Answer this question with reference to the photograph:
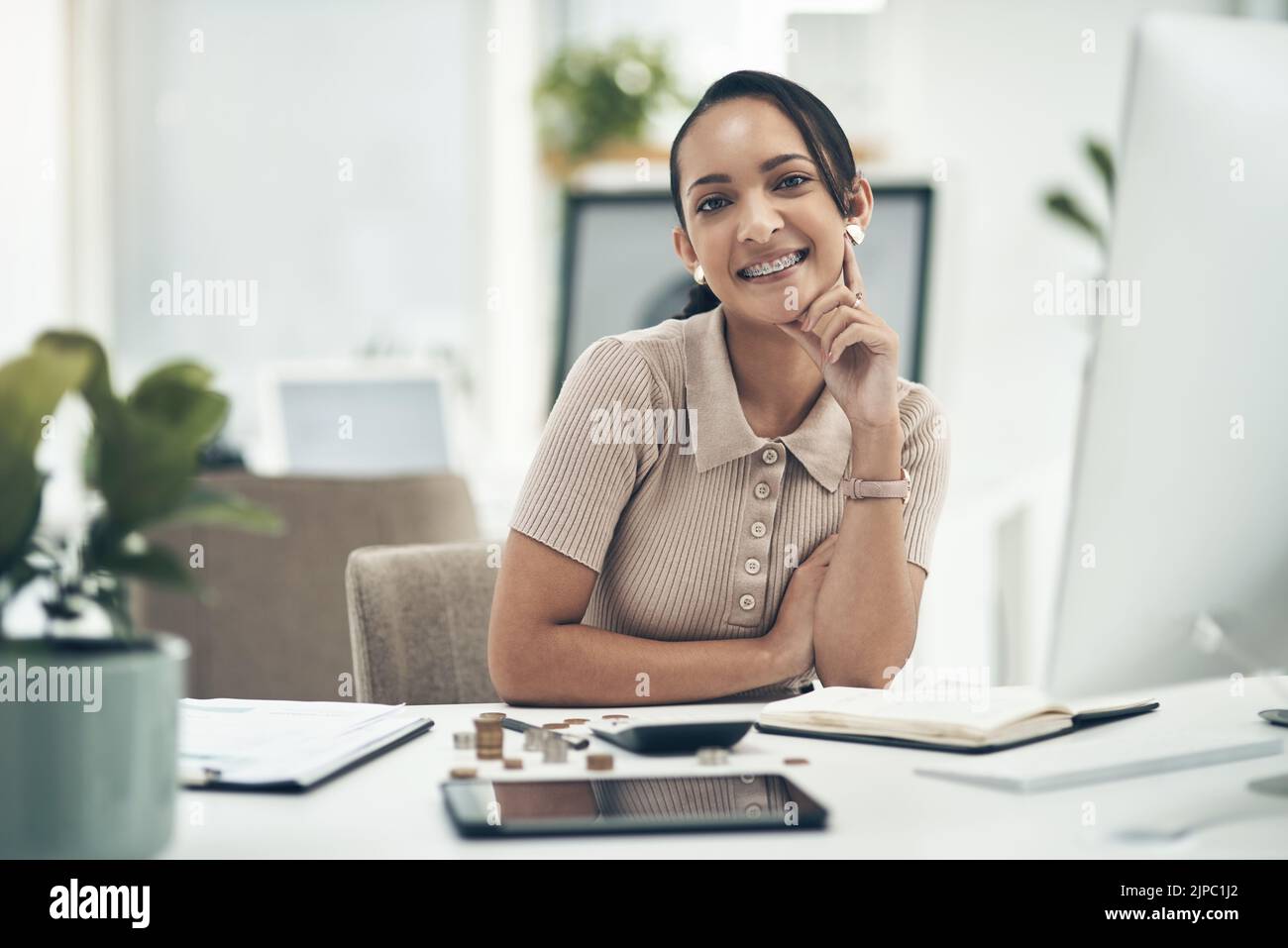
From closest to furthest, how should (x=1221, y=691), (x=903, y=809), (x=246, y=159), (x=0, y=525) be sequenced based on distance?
(x=0, y=525) → (x=903, y=809) → (x=1221, y=691) → (x=246, y=159)

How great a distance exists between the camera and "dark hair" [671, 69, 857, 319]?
144 centimetres

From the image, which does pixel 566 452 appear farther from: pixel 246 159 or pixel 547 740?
pixel 246 159

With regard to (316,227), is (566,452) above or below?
below

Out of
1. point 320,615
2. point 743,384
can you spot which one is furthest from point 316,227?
point 743,384

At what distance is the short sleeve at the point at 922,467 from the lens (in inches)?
57.7

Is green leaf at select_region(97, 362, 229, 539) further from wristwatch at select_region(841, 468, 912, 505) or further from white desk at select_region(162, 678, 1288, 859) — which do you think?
wristwatch at select_region(841, 468, 912, 505)

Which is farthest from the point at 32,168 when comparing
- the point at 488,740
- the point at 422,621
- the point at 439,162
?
the point at 488,740

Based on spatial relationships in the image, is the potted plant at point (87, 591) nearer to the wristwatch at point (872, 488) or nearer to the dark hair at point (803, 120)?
the wristwatch at point (872, 488)

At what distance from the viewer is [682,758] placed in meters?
0.94

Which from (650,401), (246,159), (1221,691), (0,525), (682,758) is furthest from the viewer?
(246,159)

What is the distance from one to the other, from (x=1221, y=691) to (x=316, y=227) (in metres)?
3.40

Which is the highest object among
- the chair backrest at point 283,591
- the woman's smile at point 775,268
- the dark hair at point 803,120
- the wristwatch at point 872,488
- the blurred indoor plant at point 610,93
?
the blurred indoor plant at point 610,93

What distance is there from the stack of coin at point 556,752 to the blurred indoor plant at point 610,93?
2.90 meters

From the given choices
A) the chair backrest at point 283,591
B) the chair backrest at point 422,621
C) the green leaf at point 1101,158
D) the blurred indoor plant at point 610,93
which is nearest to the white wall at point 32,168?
the blurred indoor plant at point 610,93
